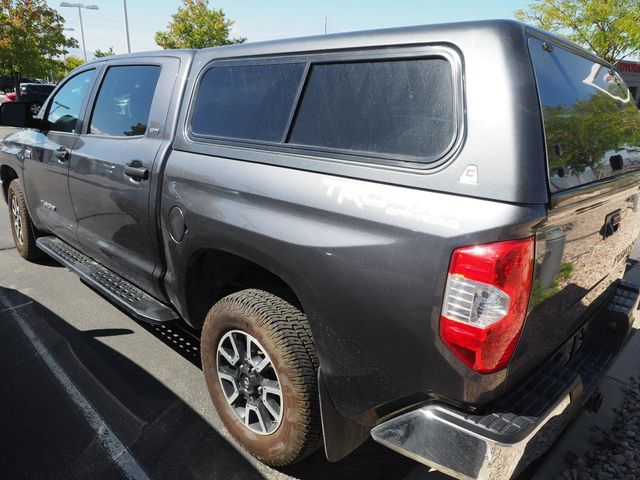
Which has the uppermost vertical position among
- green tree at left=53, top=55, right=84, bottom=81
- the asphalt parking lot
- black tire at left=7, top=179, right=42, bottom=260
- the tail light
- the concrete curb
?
green tree at left=53, top=55, right=84, bottom=81

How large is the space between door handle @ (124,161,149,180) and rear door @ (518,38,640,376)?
6.88 ft

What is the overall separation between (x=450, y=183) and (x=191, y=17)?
33.8 metres

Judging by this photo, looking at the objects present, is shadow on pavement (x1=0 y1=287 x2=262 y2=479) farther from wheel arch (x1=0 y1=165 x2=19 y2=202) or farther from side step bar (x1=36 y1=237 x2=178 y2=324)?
wheel arch (x1=0 y1=165 x2=19 y2=202)

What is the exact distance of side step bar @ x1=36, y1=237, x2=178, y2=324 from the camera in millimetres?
2922

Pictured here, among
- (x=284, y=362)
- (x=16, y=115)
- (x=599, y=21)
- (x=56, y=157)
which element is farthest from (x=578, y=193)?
(x=599, y=21)

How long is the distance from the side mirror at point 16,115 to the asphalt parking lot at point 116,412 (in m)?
1.55

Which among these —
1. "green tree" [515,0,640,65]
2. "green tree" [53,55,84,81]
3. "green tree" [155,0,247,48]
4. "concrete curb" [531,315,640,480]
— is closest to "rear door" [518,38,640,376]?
"concrete curb" [531,315,640,480]

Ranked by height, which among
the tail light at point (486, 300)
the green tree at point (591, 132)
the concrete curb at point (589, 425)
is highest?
the green tree at point (591, 132)

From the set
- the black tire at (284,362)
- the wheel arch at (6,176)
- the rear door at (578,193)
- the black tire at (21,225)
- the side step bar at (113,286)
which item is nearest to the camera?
the rear door at (578,193)

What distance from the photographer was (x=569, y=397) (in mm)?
1834

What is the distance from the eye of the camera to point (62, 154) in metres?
3.62

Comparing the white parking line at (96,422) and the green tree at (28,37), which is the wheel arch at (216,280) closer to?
the white parking line at (96,422)

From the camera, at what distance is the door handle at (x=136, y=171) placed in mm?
2750

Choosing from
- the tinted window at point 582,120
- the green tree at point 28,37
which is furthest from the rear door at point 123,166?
the green tree at point 28,37
